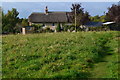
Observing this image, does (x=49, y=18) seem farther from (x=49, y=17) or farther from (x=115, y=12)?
(x=115, y=12)

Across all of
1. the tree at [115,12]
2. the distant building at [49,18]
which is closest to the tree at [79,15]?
the tree at [115,12]

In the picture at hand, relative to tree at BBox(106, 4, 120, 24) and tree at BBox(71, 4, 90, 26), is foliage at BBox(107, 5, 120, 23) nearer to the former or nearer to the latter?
tree at BBox(106, 4, 120, 24)

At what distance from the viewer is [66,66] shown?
9758mm

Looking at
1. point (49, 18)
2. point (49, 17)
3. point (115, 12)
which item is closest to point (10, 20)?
point (49, 18)

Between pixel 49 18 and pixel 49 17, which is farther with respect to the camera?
pixel 49 17

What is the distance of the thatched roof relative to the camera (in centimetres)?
7169

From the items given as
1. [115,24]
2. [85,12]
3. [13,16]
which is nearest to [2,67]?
[115,24]

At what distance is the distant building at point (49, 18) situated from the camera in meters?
71.6

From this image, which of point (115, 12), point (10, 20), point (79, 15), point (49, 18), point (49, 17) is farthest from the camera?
point (49, 17)

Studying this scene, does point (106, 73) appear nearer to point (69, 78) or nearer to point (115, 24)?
point (69, 78)

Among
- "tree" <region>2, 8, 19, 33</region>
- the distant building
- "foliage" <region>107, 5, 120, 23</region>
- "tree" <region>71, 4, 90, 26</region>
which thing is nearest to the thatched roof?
the distant building

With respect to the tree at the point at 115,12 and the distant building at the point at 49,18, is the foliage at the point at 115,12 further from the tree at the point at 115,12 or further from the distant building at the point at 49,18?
the distant building at the point at 49,18

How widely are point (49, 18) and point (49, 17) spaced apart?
0.50 m

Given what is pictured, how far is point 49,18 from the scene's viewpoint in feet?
238
